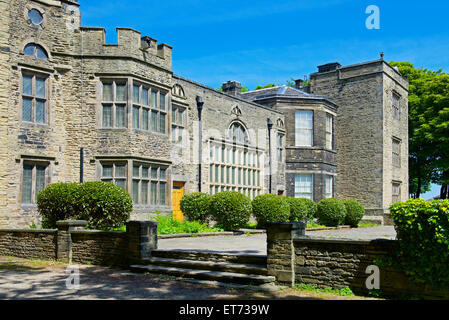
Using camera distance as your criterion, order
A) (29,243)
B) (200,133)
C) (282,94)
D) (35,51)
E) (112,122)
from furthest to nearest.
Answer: (282,94) < (200,133) < (112,122) < (35,51) < (29,243)

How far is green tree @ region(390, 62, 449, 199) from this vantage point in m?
34.3

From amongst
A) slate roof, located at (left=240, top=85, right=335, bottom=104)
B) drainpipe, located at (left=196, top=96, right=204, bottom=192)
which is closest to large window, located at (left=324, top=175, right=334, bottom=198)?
slate roof, located at (left=240, top=85, right=335, bottom=104)

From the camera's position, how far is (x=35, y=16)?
1600 centimetres

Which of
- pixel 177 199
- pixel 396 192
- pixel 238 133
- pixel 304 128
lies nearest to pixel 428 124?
Result: pixel 396 192

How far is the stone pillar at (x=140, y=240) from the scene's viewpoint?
35.9 feet

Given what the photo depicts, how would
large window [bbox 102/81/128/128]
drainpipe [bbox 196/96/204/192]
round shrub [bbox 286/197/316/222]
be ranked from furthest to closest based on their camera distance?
round shrub [bbox 286/197/316/222] → drainpipe [bbox 196/96/204/192] → large window [bbox 102/81/128/128]

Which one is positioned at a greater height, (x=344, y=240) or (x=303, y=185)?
(x=303, y=185)

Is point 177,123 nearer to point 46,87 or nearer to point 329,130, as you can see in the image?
point 46,87

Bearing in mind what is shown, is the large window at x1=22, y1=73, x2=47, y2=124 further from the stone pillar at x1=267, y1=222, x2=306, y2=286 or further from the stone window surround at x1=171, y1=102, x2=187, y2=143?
the stone pillar at x1=267, y1=222, x2=306, y2=286

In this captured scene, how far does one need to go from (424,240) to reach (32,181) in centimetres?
1264

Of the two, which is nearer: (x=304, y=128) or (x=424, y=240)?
(x=424, y=240)

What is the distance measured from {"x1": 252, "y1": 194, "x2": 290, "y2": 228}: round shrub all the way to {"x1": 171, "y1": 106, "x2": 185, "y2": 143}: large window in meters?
4.48

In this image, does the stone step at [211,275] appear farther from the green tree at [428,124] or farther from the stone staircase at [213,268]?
the green tree at [428,124]

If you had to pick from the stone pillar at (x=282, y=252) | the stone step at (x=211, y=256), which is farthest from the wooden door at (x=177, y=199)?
the stone pillar at (x=282, y=252)
